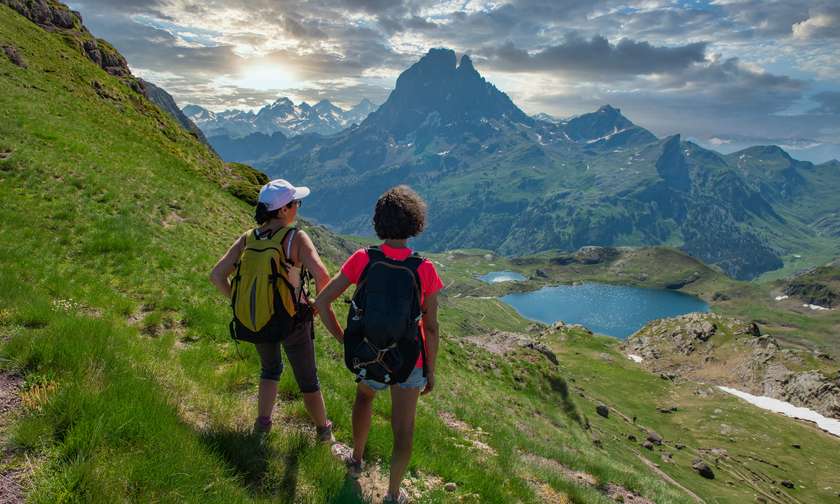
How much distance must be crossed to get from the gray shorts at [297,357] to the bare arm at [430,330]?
75.9 inches

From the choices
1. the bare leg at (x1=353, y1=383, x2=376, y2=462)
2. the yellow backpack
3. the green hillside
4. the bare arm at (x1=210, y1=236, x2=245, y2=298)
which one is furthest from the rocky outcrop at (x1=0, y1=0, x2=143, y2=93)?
the bare leg at (x1=353, y1=383, x2=376, y2=462)

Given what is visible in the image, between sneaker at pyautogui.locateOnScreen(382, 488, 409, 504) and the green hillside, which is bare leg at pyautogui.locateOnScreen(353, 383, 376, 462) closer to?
the green hillside

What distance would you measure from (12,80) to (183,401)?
38.8 meters

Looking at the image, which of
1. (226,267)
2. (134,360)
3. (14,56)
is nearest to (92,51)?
(14,56)

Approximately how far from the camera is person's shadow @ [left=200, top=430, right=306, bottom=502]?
582 cm

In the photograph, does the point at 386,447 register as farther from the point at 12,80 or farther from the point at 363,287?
the point at 12,80

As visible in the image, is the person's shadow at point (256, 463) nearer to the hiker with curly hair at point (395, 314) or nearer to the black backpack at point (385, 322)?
the hiker with curly hair at point (395, 314)

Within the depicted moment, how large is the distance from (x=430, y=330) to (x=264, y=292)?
2471mm

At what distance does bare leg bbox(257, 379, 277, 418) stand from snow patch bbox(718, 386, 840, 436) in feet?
326

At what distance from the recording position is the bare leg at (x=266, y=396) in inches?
282

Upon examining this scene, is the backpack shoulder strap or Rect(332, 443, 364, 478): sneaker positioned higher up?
the backpack shoulder strap

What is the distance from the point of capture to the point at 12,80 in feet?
106

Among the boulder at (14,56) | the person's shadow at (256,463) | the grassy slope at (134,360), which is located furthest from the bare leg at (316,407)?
the boulder at (14,56)

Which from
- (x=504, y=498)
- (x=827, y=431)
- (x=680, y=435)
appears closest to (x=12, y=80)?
(x=504, y=498)
